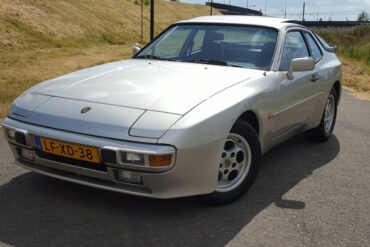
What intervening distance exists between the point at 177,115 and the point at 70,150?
76 centimetres

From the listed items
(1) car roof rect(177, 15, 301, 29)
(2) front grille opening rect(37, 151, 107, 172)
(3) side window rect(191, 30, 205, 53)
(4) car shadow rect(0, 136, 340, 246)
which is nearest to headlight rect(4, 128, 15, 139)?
(2) front grille opening rect(37, 151, 107, 172)

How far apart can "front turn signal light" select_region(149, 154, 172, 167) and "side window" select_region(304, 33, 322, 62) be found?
2.89 metres

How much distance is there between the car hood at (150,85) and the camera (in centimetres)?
337

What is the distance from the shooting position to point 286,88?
14.2 ft

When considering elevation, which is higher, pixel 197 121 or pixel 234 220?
pixel 197 121

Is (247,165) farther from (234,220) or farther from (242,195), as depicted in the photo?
(234,220)

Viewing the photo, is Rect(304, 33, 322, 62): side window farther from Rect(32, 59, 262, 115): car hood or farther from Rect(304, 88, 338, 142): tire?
Rect(32, 59, 262, 115): car hood

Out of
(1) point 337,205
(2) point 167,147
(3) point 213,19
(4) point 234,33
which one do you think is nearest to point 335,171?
(1) point 337,205

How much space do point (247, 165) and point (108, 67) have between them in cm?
157

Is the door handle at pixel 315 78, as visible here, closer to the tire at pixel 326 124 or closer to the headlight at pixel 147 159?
the tire at pixel 326 124

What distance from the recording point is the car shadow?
3.13 metres

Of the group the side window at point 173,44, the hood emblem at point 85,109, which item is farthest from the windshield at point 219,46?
the hood emblem at point 85,109

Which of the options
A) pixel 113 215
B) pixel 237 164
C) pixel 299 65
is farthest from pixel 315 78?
pixel 113 215

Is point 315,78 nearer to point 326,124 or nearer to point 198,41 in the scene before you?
point 326,124
